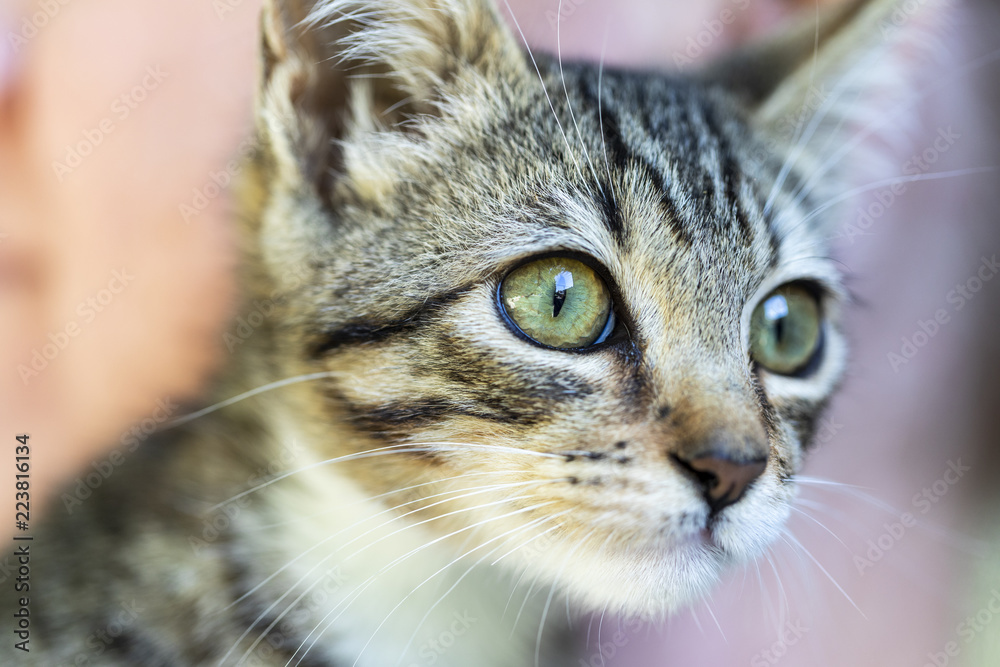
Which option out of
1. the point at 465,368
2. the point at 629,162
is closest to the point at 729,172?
the point at 629,162

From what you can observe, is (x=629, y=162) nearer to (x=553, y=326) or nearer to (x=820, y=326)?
(x=553, y=326)

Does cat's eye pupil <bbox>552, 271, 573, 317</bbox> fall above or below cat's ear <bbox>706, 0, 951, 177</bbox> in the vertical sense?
below

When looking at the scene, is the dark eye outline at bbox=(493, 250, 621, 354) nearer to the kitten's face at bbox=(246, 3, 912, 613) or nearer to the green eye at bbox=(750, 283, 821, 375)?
the kitten's face at bbox=(246, 3, 912, 613)

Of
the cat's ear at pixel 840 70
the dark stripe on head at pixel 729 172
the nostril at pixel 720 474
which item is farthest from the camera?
the cat's ear at pixel 840 70

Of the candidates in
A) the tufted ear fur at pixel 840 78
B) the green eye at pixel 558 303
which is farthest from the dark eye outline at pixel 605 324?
the tufted ear fur at pixel 840 78

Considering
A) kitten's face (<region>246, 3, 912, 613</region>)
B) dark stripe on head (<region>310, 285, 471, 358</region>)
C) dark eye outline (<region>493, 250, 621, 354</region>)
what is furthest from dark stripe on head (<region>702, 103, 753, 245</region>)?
dark stripe on head (<region>310, 285, 471, 358</region>)

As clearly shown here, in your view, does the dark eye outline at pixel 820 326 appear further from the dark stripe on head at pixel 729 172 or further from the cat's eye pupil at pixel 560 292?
the cat's eye pupil at pixel 560 292

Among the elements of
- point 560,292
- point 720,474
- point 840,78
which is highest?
point 840,78
